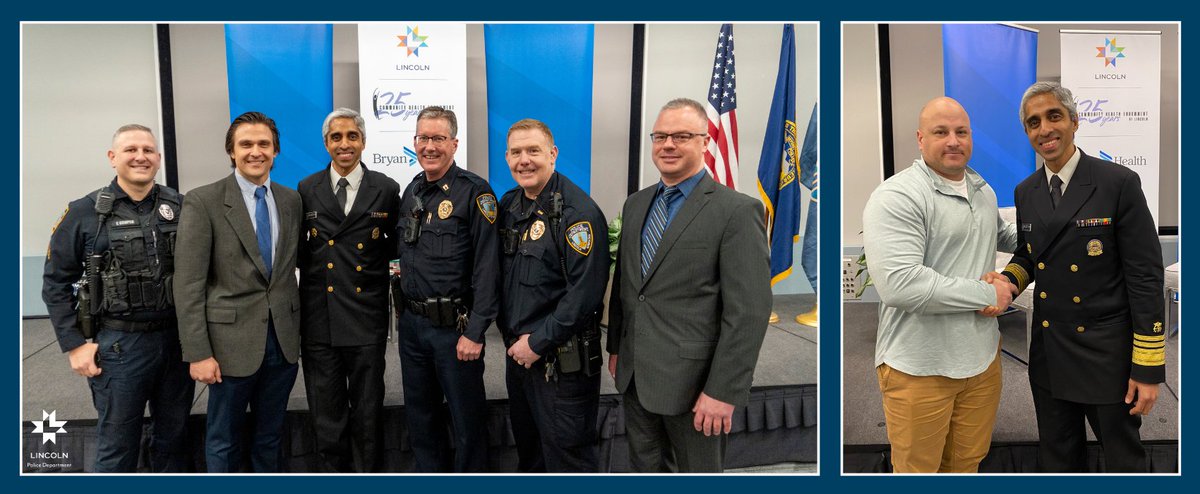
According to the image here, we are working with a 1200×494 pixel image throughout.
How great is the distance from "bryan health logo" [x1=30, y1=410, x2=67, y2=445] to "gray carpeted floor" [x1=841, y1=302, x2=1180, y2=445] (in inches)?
132

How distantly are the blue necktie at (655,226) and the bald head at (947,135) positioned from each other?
2.66 ft

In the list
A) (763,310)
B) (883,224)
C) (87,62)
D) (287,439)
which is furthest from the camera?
(87,62)

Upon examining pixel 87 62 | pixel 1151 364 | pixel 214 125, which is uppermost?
pixel 87 62

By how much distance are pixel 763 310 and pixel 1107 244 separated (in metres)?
1.12

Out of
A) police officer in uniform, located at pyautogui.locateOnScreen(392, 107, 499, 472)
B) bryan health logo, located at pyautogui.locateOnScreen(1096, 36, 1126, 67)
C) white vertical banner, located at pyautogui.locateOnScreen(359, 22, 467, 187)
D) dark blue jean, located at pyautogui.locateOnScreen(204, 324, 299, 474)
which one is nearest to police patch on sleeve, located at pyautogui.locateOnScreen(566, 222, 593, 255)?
police officer in uniform, located at pyautogui.locateOnScreen(392, 107, 499, 472)

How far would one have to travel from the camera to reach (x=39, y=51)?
431cm

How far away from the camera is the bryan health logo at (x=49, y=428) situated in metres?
2.58

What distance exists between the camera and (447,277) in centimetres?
227

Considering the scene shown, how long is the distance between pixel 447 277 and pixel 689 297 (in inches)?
37.1

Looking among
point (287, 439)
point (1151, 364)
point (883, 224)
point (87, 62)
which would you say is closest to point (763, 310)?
point (883, 224)

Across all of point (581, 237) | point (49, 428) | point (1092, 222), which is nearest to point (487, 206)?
point (581, 237)

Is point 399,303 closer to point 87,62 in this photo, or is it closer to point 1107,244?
point 1107,244

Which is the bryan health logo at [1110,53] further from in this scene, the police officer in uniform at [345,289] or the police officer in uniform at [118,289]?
the police officer in uniform at [118,289]

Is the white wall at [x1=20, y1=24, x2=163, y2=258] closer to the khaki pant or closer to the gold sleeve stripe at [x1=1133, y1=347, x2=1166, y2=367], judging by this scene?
the khaki pant
